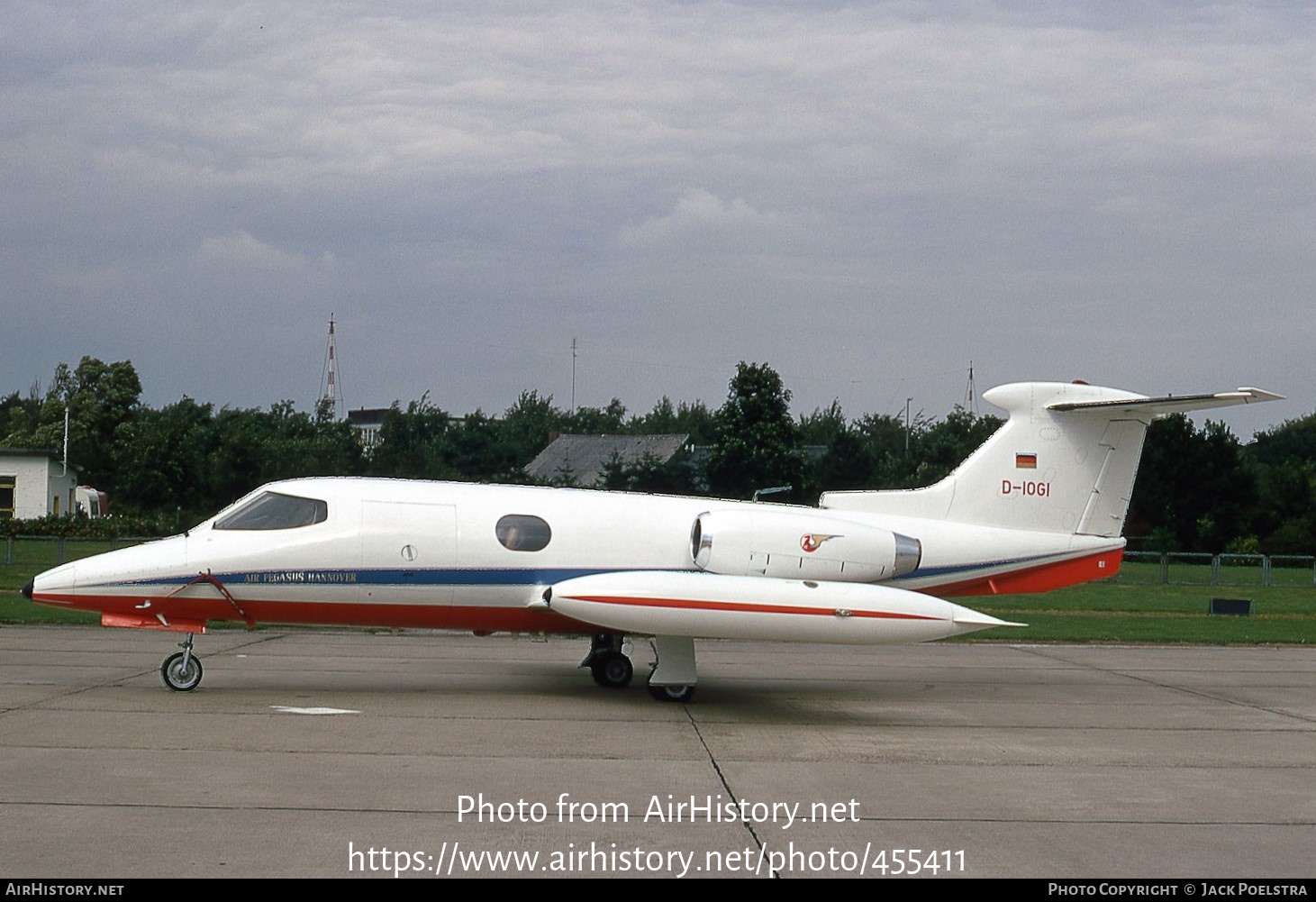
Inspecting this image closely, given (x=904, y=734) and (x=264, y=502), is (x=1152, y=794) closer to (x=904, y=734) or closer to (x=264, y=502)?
(x=904, y=734)

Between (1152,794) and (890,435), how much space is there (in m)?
65.3

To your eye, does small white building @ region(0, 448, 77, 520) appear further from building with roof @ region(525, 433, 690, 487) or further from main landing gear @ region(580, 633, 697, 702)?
main landing gear @ region(580, 633, 697, 702)

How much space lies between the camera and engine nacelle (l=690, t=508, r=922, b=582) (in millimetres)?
15430

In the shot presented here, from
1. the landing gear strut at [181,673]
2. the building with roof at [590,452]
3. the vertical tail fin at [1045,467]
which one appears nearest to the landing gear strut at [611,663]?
the vertical tail fin at [1045,467]

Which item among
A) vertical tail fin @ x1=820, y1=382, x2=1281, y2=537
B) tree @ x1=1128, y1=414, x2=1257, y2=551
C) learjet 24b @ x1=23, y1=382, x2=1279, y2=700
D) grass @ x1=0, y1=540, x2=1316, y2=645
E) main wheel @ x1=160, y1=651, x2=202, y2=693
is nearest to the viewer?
learjet 24b @ x1=23, y1=382, x2=1279, y2=700

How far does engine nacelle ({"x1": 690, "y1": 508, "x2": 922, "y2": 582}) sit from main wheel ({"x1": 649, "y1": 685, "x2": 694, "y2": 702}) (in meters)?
1.37

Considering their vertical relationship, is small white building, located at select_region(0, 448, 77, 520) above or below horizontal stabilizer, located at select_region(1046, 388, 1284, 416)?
below

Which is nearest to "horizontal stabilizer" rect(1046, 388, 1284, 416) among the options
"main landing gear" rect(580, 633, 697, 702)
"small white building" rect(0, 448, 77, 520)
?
"main landing gear" rect(580, 633, 697, 702)

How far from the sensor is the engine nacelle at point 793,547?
15.4 m

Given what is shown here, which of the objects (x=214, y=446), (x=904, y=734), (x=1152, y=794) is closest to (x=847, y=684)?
(x=904, y=734)

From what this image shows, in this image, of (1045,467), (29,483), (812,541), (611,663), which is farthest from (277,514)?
(29,483)

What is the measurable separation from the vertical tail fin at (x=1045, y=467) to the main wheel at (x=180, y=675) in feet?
25.7

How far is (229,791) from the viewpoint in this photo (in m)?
9.70

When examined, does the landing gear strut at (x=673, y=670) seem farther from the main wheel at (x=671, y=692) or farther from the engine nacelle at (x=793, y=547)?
the engine nacelle at (x=793, y=547)
